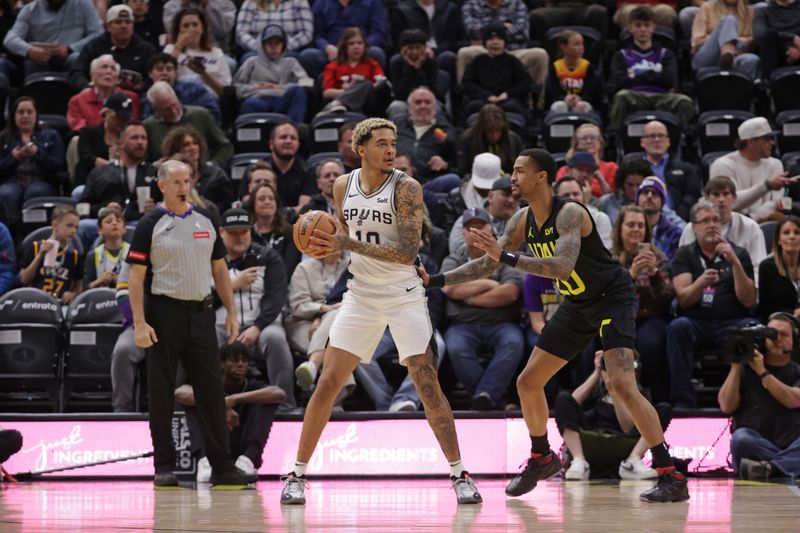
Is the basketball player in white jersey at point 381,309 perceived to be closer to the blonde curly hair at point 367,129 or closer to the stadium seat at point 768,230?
the blonde curly hair at point 367,129

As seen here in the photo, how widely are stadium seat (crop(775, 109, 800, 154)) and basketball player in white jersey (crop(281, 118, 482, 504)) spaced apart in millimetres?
7235

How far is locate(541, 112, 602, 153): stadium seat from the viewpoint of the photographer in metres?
13.0

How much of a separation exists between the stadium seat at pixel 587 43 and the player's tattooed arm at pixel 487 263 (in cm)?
728

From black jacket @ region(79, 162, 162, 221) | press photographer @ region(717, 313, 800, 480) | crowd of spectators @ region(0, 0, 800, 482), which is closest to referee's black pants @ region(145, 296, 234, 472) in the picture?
crowd of spectators @ region(0, 0, 800, 482)

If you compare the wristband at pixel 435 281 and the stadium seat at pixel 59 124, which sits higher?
the stadium seat at pixel 59 124

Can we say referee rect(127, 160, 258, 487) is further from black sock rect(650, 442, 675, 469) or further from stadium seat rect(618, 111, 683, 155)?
stadium seat rect(618, 111, 683, 155)

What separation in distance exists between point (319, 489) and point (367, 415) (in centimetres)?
115

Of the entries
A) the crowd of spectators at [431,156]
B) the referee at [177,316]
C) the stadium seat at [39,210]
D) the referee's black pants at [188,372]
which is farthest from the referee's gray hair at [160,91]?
the referee's black pants at [188,372]

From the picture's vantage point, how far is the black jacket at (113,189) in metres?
12.0

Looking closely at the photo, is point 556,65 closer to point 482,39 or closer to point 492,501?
point 482,39

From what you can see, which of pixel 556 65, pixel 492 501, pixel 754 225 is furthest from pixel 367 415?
pixel 556 65

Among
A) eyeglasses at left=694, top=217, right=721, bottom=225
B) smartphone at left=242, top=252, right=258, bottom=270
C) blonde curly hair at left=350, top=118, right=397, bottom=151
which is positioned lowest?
smartphone at left=242, top=252, right=258, bottom=270

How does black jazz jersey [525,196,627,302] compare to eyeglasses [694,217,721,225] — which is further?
eyeglasses [694,217,721,225]

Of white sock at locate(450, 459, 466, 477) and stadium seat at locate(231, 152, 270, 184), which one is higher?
stadium seat at locate(231, 152, 270, 184)
